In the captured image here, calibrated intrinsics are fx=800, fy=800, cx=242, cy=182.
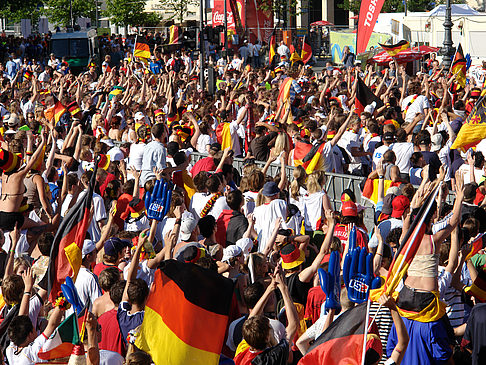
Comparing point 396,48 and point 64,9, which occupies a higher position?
point 64,9

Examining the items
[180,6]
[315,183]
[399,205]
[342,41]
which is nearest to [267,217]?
[315,183]

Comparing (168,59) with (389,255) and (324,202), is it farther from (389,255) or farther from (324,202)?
(389,255)

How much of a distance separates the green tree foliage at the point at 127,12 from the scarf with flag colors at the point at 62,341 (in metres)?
51.7

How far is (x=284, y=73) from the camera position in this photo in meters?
23.3

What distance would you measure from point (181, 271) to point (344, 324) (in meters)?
1.21

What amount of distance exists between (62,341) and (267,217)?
12.3 ft

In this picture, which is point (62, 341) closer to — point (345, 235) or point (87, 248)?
point (87, 248)

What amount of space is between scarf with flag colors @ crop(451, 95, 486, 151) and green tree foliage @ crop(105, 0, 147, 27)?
154 ft

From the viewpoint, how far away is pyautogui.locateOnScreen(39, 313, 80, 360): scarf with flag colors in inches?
188

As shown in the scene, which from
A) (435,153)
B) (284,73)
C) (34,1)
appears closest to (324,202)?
(435,153)

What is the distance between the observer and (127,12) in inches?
2180

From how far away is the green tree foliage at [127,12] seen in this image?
54.9 metres

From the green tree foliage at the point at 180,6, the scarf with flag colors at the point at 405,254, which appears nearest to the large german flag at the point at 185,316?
the scarf with flag colors at the point at 405,254

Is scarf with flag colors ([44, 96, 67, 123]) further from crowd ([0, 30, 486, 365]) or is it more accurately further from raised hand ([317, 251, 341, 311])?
raised hand ([317, 251, 341, 311])
